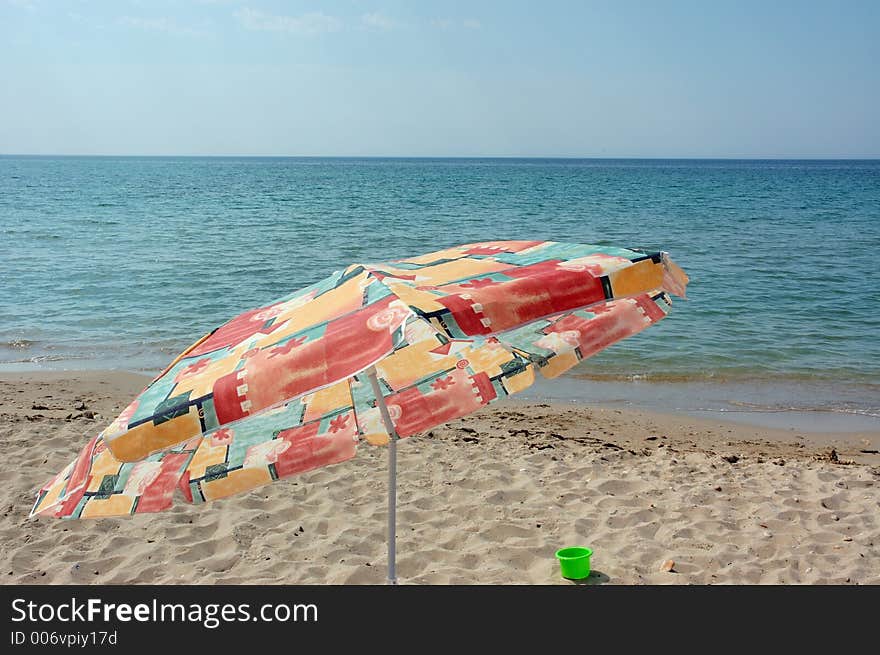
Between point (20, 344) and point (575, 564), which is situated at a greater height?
point (20, 344)

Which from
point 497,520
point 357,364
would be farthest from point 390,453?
point 497,520

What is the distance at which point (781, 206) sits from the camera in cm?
3897

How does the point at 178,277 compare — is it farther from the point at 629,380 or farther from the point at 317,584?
the point at 317,584

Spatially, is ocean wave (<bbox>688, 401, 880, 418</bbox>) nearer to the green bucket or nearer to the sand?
the sand

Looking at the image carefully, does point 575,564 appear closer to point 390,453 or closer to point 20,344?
point 390,453

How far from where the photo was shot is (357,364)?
6.95 ft

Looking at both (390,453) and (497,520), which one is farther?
(497,520)

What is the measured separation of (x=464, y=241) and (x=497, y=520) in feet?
67.5

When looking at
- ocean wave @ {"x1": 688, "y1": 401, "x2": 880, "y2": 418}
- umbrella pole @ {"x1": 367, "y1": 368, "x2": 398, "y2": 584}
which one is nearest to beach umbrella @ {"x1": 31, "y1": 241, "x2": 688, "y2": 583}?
umbrella pole @ {"x1": 367, "y1": 368, "x2": 398, "y2": 584}

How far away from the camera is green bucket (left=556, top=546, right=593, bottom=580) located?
4223 mm

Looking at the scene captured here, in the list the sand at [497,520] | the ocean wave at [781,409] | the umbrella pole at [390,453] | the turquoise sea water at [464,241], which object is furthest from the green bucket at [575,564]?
the turquoise sea water at [464,241]

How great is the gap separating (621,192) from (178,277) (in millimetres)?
42156

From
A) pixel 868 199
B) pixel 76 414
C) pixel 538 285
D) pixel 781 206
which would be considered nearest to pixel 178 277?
pixel 76 414

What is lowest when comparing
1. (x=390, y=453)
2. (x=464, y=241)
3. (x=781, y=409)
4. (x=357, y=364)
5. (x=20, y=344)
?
(x=781, y=409)
